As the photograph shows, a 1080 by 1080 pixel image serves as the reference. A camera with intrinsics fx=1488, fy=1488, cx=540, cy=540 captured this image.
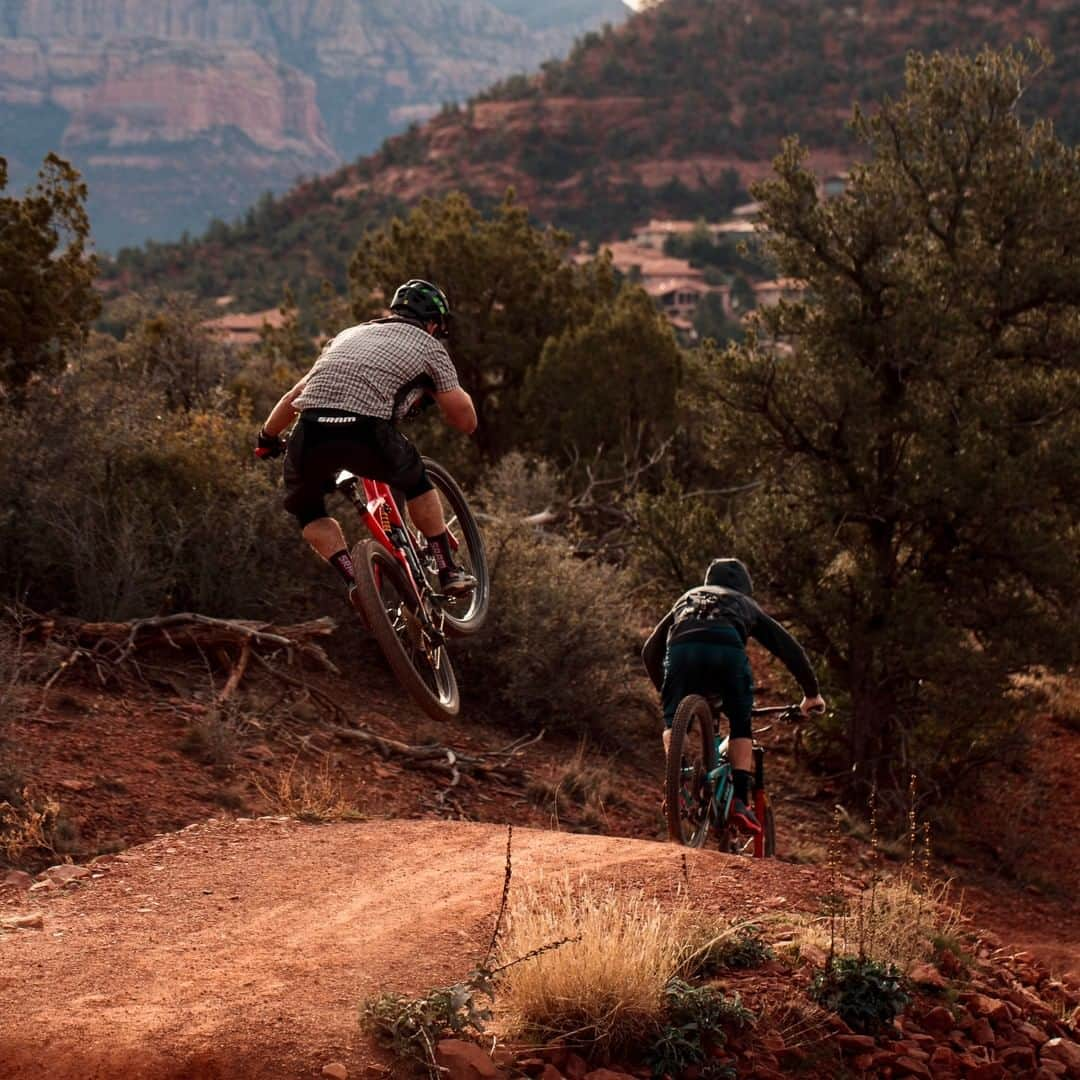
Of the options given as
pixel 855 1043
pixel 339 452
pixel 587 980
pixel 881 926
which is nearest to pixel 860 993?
pixel 855 1043

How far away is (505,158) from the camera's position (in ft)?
296

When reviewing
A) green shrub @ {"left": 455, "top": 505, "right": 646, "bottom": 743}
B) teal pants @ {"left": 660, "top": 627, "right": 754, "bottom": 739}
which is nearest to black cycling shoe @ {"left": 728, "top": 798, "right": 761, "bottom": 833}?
teal pants @ {"left": 660, "top": 627, "right": 754, "bottom": 739}

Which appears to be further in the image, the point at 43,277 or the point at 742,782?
the point at 43,277

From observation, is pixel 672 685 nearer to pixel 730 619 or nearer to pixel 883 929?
Answer: pixel 730 619

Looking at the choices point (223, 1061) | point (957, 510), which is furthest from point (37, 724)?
point (957, 510)

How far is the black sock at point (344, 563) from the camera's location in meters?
8.12

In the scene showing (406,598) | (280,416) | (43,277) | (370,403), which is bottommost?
(406,598)

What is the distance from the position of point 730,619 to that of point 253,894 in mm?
3361

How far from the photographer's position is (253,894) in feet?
25.0

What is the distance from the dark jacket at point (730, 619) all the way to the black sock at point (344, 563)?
2.15m

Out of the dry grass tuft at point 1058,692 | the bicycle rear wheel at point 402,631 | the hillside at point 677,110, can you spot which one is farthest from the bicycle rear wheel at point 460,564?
the hillside at point 677,110

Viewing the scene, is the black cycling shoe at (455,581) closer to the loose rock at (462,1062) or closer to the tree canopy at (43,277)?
the loose rock at (462,1062)

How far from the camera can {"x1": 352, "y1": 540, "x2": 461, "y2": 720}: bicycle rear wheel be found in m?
7.82

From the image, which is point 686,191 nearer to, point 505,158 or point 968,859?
point 505,158
